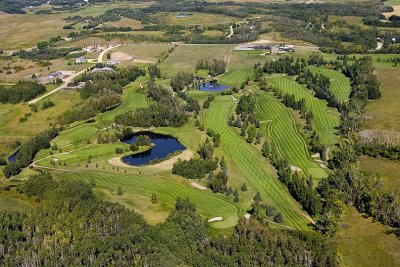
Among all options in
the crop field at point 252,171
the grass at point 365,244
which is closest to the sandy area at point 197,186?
the crop field at point 252,171

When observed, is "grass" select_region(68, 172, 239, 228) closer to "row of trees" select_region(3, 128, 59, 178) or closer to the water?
"row of trees" select_region(3, 128, 59, 178)

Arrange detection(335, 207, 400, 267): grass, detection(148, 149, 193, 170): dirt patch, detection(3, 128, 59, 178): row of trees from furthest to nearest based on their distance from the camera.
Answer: detection(148, 149, 193, 170): dirt patch < detection(3, 128, 59, 178): row of trees < detection(335, 207, 400, 267): grass

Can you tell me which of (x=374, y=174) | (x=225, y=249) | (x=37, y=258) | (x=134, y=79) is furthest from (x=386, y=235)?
(x=134, y=79)

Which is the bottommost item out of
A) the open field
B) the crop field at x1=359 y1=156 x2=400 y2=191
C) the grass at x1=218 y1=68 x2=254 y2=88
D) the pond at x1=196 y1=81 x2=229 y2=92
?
the pond at x1=196 y1=81 x2=229 y2=92

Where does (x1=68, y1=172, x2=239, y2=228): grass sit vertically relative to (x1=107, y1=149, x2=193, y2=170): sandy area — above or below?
above

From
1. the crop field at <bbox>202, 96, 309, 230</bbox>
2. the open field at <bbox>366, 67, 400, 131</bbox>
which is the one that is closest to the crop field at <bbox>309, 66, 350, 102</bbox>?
the open field at <bbox>366, 67, 400, 131</bbox>

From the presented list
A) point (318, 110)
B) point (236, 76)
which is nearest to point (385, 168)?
point (318, 110)

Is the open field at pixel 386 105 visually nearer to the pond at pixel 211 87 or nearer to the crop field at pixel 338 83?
the crop field at pixel 338 83
